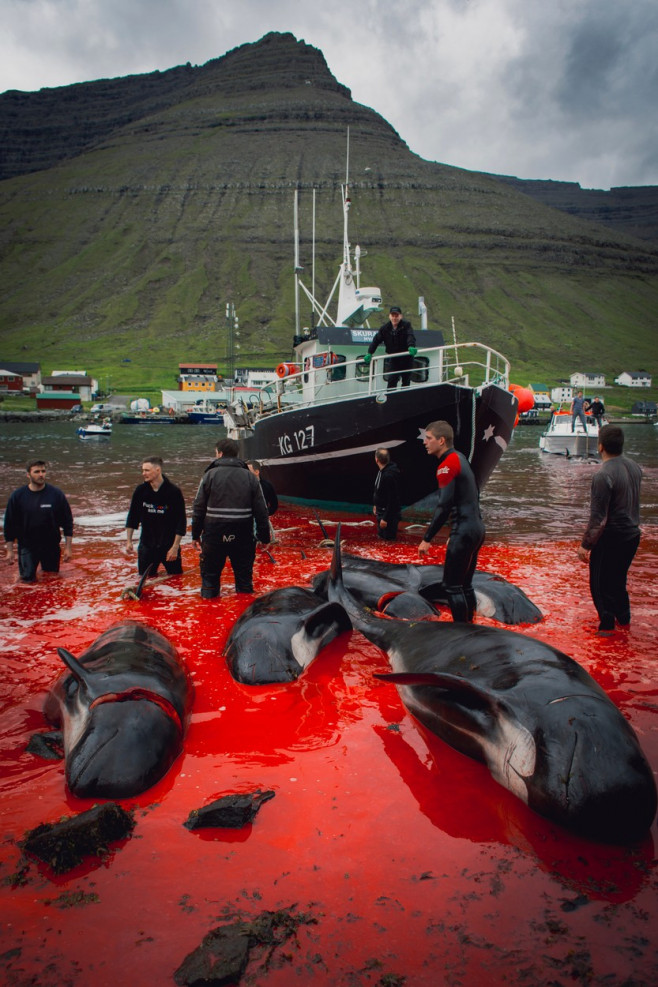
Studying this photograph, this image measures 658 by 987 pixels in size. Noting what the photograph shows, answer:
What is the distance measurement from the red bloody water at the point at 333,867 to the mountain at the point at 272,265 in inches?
4175

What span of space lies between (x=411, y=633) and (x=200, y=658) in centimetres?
204

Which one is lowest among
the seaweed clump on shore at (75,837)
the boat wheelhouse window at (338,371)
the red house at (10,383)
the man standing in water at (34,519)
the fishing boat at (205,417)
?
the seaweed clump on shore at (75,837)

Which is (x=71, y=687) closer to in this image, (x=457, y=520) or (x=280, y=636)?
(x=280, y=636)

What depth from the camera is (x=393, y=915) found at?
2604 millimetres

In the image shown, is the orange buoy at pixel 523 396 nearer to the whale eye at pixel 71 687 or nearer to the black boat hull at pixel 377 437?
the black boat hull at pixel 377 437

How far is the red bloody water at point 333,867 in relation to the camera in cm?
239

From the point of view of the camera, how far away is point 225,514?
714cm

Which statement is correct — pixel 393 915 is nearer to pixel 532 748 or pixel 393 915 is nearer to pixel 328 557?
pixel 532 748

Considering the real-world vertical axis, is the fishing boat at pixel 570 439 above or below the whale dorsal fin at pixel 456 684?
above

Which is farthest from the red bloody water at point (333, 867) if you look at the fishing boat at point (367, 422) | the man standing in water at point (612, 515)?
the fishing boat at point (367, 422)

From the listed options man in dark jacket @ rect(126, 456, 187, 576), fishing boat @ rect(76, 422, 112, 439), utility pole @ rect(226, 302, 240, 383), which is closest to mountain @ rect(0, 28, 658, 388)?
utility pole @ rect(226, 302, 240, 383)

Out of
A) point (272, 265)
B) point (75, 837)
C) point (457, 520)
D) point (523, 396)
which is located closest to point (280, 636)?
point (457, 520)

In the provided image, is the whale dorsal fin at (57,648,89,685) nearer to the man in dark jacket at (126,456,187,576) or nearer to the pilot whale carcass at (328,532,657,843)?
the pilot whale carcass at (328,532,657,843)

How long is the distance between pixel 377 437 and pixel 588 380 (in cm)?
10938
